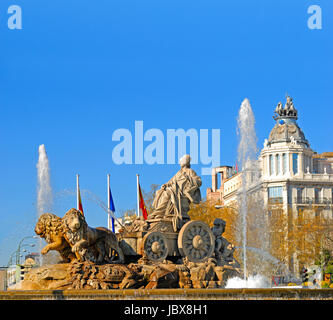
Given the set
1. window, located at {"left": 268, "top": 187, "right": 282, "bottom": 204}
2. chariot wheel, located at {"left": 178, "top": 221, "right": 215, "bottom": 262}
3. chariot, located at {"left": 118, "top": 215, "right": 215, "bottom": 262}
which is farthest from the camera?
window, located at {"left": 268, "top": 187, "right": 282, "bottom": 204}

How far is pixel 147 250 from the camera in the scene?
74.6 feet

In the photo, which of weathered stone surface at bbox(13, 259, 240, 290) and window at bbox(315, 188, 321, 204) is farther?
window at bbox(315, 188, 321, 204)

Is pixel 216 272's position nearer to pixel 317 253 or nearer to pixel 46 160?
pixel 46 160

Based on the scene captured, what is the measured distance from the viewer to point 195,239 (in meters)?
23.5

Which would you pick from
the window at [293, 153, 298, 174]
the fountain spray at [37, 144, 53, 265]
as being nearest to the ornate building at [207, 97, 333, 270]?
the window at [293, 153, 298, 174]

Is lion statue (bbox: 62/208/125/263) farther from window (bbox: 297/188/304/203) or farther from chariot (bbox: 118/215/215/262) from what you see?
window (bbox: 297/188/304/203)

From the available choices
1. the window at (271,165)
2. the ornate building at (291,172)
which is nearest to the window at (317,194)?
the ornate building at (291,172)

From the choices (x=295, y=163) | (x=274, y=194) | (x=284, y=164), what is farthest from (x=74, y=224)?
(x=295, y=163)

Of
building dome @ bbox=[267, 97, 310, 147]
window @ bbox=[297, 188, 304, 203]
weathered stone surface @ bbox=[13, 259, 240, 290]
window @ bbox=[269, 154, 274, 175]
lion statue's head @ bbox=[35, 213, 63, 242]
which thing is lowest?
weathered stone surface @ bbox=[13, 259, 240, 290]

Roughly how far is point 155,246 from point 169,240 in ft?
2.20

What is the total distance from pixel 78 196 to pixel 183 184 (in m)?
19.4

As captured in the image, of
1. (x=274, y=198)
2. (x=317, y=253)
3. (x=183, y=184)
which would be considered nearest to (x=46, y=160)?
(x=183, y=184)

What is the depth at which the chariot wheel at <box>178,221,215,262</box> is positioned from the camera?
76.5 feet

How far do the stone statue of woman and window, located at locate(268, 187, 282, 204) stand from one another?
5701 cm
